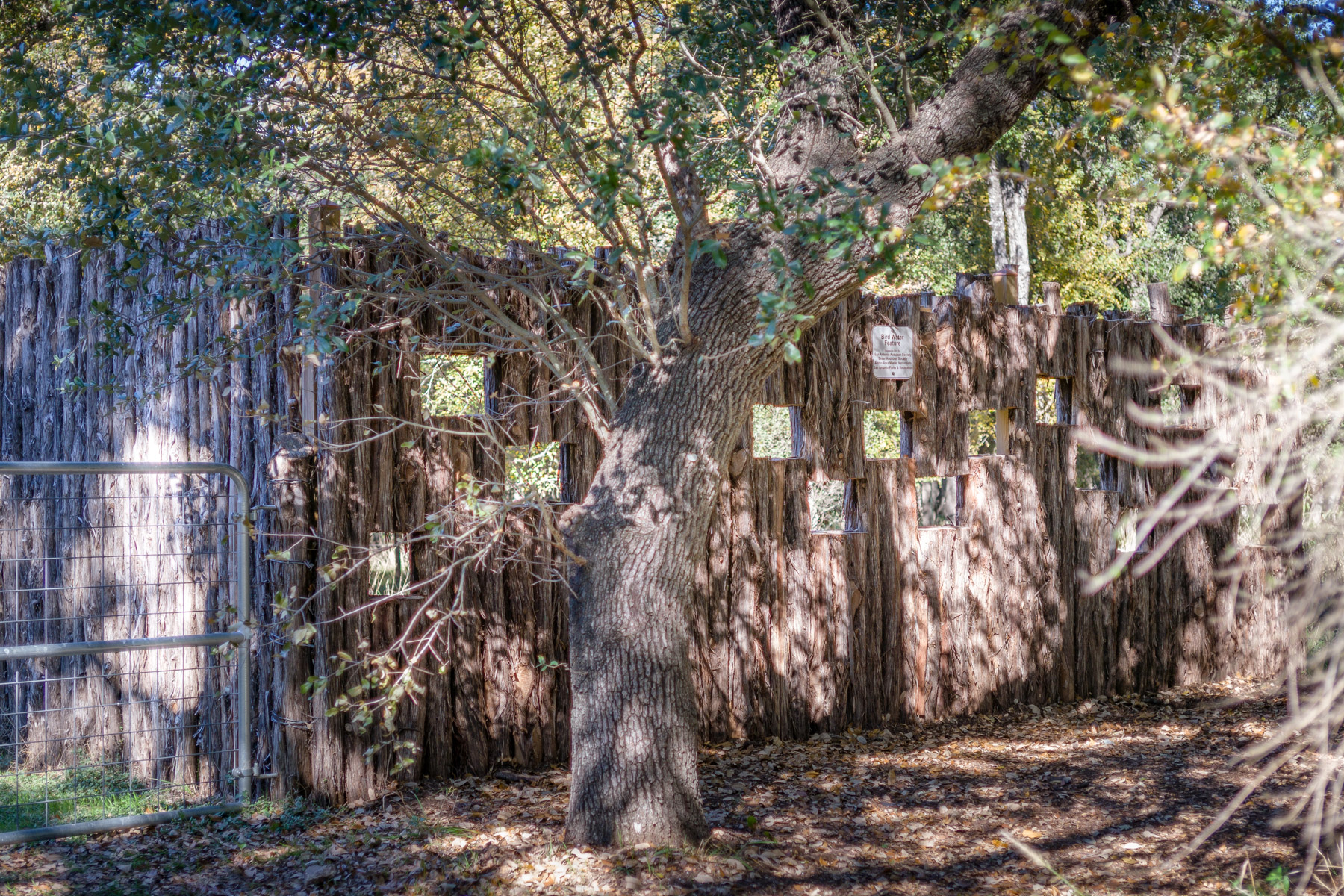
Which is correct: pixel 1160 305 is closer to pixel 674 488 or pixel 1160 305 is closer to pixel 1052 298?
pixel 1052 298

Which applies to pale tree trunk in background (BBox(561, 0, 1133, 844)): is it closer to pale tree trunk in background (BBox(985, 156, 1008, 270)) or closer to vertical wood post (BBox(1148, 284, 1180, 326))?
vertical wood post (BBox(1148, 284, 1180, 326))

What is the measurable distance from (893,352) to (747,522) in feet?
5.17

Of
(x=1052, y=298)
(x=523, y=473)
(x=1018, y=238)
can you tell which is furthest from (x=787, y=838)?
(x=1018, y=238)

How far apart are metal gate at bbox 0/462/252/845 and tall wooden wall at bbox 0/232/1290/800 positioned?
195 mm

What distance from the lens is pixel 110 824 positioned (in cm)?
514

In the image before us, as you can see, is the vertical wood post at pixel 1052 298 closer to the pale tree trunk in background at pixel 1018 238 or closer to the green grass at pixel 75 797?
the green grass at pixel 75 797

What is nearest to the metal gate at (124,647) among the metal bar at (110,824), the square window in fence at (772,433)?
the metal bar at (110,824)

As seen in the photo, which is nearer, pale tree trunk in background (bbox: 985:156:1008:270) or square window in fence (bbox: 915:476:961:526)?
square window in fence (bbox: 915:476:961:526)

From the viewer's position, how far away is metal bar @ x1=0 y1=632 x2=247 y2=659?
502 centimetres

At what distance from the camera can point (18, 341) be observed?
24.3ft

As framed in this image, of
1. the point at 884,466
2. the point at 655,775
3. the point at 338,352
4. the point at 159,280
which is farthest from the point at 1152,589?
the point at 159,280

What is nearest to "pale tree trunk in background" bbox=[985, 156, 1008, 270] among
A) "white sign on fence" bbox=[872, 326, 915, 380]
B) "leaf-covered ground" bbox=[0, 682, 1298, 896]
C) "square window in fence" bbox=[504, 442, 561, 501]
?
"white sign on fence" bbox=[872, 326, 915, 380]

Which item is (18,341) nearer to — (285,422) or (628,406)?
(285,422)

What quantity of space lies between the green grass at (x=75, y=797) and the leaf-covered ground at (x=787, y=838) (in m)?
0.25
